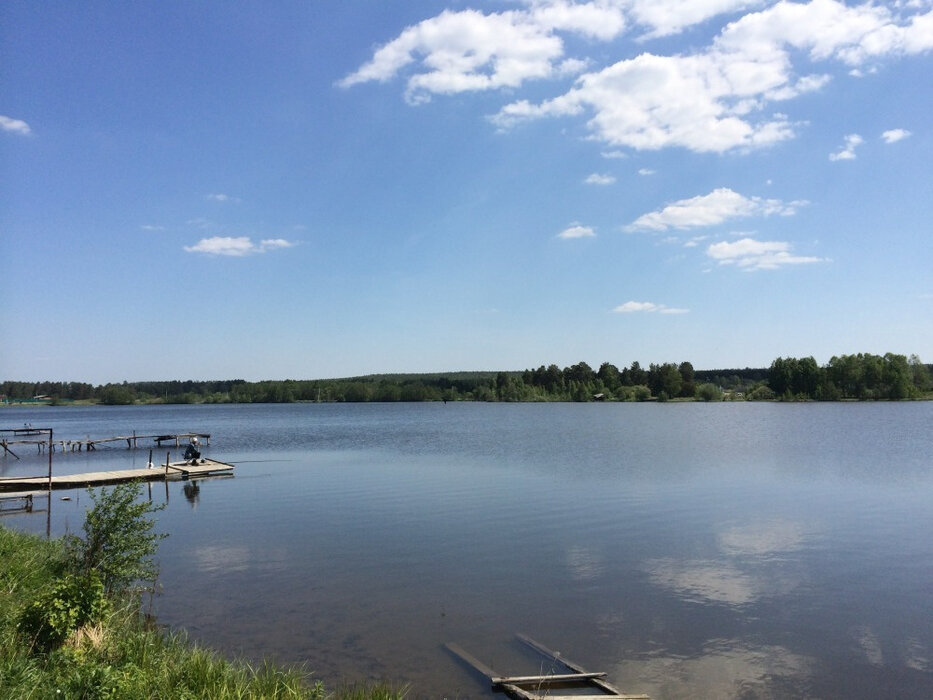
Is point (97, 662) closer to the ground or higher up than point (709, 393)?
higher up

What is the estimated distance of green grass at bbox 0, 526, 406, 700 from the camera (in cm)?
775

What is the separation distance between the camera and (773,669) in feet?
38.9

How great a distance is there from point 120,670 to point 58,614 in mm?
1856

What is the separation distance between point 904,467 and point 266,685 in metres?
41.4

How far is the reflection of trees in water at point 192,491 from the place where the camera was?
32.4 metres

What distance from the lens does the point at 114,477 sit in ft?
121

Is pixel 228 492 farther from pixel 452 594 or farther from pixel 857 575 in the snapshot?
pixel 857 575

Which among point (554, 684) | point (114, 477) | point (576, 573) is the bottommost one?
point (114, 477)

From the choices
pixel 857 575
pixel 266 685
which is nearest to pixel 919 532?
pixel 857 575

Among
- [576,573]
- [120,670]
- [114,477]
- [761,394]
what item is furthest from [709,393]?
[120,670]

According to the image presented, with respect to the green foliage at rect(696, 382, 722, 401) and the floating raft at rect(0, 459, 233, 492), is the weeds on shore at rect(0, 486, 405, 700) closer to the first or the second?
the floating raft at rect(0, 459, 233, 492)

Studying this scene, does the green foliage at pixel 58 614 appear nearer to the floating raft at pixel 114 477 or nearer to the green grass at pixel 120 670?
the green grass at pixel 120 670

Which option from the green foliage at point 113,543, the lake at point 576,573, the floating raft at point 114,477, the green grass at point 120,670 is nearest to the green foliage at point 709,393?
the lake at point 576,573

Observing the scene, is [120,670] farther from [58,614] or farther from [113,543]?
[113,543]
